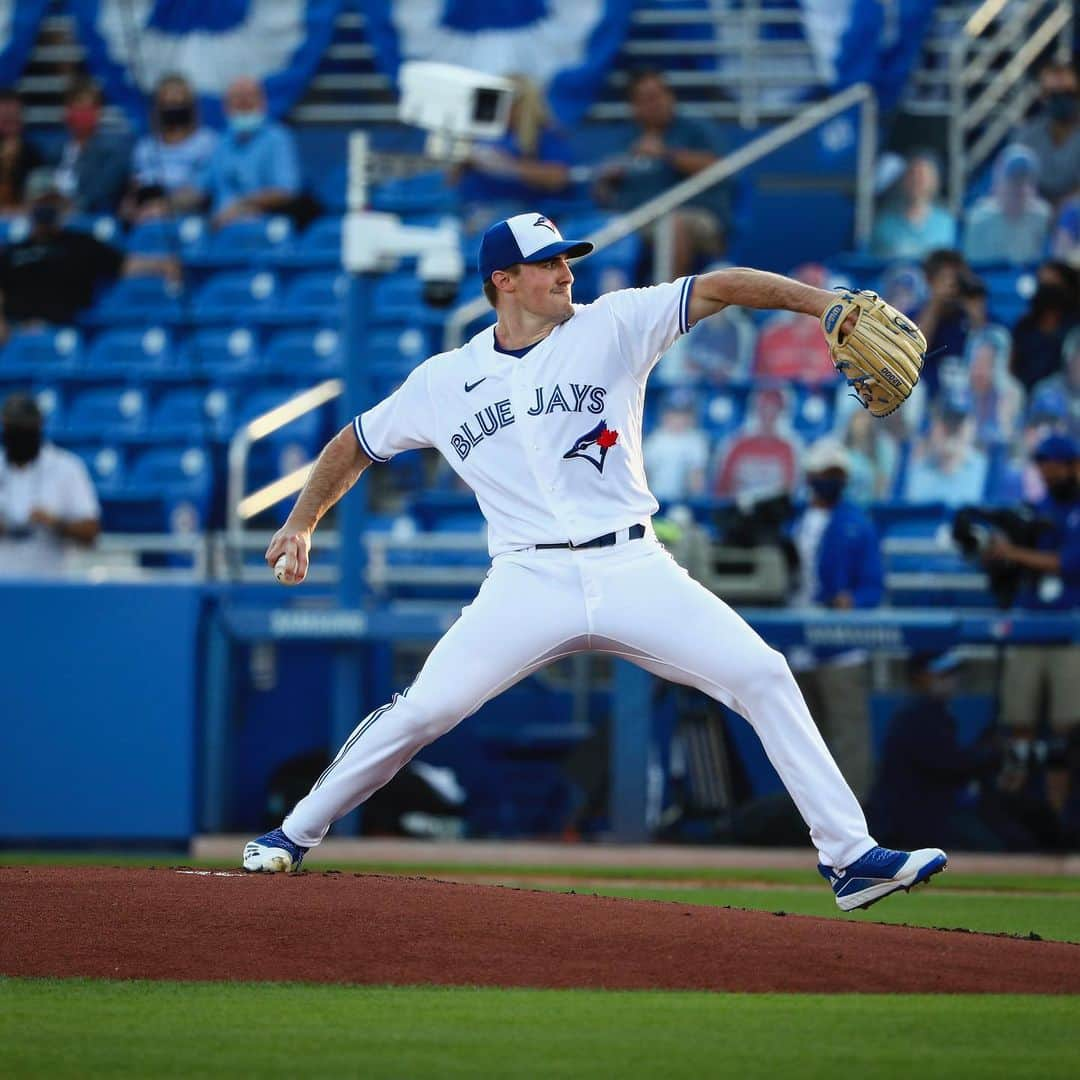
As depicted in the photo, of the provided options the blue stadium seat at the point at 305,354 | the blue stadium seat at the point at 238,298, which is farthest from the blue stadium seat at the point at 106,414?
the blue stadium seat at the point at 305,354

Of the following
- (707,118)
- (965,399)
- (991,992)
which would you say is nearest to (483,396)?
(991,992)

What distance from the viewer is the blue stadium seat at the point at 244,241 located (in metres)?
16.3

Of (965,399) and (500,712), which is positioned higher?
(965,399)

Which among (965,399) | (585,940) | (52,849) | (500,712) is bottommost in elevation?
(52,849)

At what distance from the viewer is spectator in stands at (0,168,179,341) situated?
16.3 meters

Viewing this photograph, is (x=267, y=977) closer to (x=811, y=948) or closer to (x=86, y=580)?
(x=811, y=948)

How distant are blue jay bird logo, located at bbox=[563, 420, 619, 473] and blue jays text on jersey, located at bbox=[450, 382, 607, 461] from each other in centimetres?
6

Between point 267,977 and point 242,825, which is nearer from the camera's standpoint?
point 267,977

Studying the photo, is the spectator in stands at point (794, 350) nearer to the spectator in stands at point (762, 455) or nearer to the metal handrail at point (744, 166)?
the spectator in stands at point (762, 455)

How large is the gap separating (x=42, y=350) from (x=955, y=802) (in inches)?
335

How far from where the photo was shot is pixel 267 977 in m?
5.16

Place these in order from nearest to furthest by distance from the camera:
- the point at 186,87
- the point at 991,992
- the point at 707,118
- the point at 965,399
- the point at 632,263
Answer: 1. the point at 991,992
2. the point at 965,399
3. the point at 632,263
4. the point at 707,118
5. the point at 186,87

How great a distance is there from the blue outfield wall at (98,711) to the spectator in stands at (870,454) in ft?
13.3

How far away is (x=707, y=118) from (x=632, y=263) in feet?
5.70
